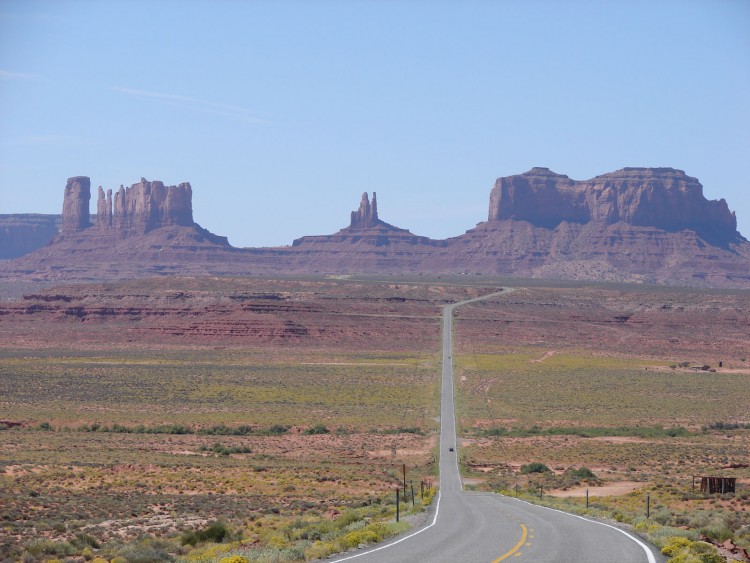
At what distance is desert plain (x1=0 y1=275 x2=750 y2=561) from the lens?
29.7m

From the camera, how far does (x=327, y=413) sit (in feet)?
219

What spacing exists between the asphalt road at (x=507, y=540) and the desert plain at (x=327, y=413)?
3.75 feet

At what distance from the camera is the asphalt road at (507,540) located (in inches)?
750

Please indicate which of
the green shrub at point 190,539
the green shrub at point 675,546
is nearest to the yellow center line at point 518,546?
the green shrub at point 675,546

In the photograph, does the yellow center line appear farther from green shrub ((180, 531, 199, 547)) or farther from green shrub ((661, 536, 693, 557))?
green shrub ((180, 531, 199, 547))

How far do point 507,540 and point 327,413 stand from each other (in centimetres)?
4605

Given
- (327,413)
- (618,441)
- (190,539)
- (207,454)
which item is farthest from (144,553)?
(327,413)

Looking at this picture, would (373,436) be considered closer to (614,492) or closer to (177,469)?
(177,469)

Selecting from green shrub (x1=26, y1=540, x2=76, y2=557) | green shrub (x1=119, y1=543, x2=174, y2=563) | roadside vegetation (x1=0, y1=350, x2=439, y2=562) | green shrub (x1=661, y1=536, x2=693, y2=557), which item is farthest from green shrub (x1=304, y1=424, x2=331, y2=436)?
green shrub (x1=661, y1=536, x2=693, y2=557)

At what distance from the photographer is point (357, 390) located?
79312mm

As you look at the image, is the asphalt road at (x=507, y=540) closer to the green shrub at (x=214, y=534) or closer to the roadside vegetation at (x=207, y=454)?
the roadside vegetation at (x=207, y=454)

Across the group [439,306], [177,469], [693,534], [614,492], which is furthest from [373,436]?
[439,306]

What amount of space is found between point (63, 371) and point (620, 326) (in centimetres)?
7756

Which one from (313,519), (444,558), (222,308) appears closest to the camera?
(444,558)
